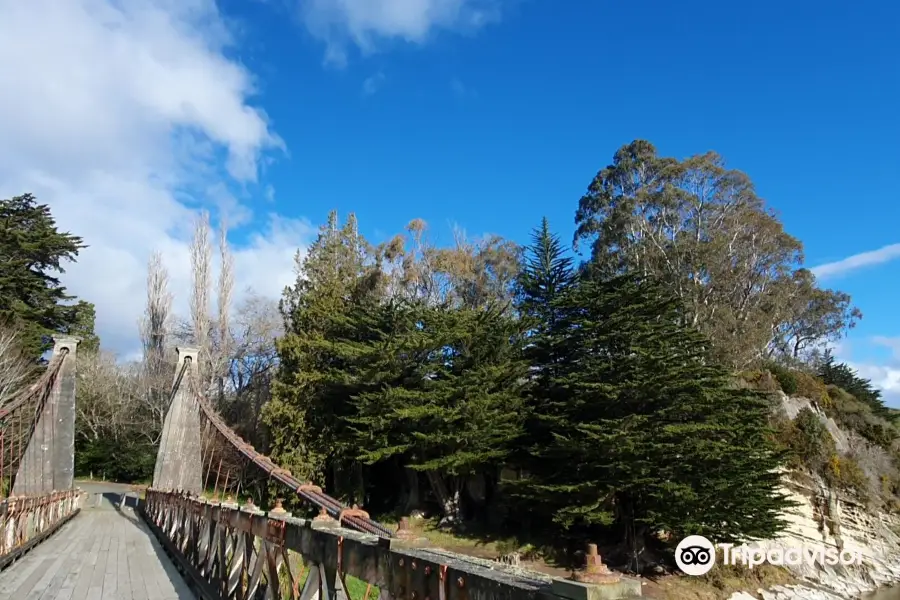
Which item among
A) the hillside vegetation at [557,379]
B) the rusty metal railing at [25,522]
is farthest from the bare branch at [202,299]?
the rusty metal railing at [25,522]

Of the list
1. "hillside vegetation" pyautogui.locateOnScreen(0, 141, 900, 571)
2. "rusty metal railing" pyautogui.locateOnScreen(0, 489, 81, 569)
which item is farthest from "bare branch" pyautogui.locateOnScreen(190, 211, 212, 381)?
"rusty metal railing" pyautogui.locateOnScreen(0, 489, 81, 569)

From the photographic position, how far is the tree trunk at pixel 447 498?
19.7m

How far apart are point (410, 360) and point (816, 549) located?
48.1ft

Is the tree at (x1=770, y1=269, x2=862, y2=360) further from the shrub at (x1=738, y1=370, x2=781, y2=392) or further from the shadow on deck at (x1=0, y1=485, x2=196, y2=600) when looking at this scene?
Result: the shadow on deck at (x1=0, y1=485, x2=196, y2=600)

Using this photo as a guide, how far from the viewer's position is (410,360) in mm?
20281

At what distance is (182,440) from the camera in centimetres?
1719

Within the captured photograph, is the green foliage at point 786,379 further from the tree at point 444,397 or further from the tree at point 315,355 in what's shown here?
the tree at point 315,355

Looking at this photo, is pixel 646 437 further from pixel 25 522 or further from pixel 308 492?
pixel 25 522

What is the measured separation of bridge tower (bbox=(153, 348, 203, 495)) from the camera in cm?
1664

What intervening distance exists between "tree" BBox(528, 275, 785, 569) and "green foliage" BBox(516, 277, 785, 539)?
0.03 meters

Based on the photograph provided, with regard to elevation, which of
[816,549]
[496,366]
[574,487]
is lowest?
[816,549]

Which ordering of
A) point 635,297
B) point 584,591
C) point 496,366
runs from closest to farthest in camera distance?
point 584,591, point 635,297, point 496,366

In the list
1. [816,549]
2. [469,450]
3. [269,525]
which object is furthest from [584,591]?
[816,549]

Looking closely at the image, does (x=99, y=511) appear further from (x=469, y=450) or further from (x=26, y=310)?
(x=26, y=310)
